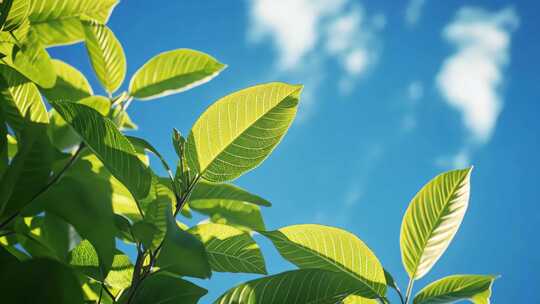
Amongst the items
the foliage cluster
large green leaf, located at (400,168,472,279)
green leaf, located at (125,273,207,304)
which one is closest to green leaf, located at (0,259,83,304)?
the foliage cluster

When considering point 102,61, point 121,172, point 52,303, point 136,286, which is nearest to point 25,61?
point 102,61

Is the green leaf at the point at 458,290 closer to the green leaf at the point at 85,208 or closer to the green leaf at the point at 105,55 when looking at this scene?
the green leaf at the point at 85,208

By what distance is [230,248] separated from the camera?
77cm

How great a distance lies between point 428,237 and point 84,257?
1.90 feet

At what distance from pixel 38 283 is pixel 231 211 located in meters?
0.74

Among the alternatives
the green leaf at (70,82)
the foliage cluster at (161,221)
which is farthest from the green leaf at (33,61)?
the green leaf at (70,82)

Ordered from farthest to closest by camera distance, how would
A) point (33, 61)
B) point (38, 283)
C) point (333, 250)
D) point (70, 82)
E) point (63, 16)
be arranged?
point (70, 82) → point (63, 16) → point (33, 61) → point (333, 250) → point (38, 283)

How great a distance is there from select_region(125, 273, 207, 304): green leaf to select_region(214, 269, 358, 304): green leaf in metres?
0.06

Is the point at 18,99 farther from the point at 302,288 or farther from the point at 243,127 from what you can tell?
the point at 302,288

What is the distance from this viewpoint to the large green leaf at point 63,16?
3.48 feet

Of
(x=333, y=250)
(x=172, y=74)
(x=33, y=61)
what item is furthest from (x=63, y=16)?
(x=333, y=250)

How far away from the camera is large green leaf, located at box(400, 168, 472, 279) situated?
81 centimetres

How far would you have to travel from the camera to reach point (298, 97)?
732 mm

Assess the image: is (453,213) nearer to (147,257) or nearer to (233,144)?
(233,144)
